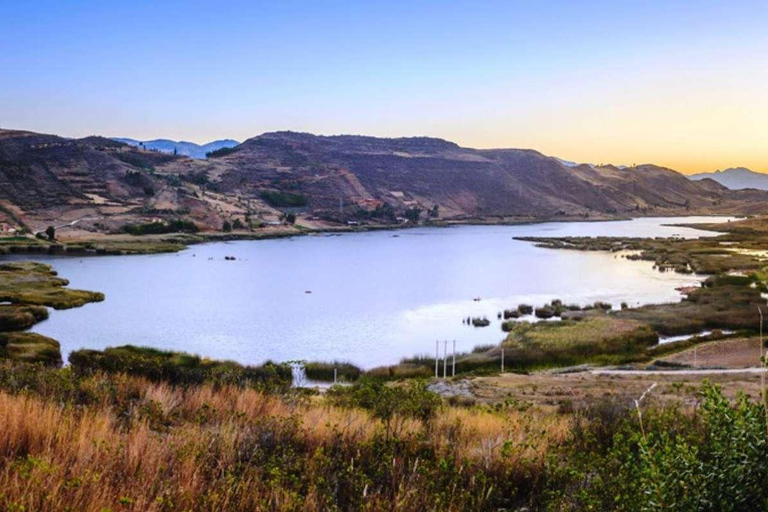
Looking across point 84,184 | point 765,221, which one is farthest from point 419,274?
point 765,221

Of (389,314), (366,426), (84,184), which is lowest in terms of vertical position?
(389,314)

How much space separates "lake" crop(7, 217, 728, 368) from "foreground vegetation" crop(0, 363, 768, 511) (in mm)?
19459

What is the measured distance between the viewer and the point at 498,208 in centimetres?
17825

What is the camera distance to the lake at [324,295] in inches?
1292

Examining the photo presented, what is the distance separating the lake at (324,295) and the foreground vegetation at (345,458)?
Result: 63.8 feet

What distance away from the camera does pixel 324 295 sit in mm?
48438

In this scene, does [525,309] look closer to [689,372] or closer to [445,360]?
[445,360]

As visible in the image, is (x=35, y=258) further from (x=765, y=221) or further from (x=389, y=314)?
(x=765, y=221)

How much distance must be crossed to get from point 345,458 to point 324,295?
42073 millimetres

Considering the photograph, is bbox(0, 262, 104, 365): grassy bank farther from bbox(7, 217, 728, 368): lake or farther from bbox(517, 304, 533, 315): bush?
bbox(517, 304, 533, 315): bush

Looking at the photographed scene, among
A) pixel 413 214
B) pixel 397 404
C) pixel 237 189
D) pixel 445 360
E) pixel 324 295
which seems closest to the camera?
pixel 397 404

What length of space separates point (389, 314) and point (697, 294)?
2095 cm

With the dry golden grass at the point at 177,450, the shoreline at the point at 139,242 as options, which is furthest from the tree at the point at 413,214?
the dry golden grass at the point at 177,450

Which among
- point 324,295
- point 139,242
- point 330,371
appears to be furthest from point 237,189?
point 330,371
